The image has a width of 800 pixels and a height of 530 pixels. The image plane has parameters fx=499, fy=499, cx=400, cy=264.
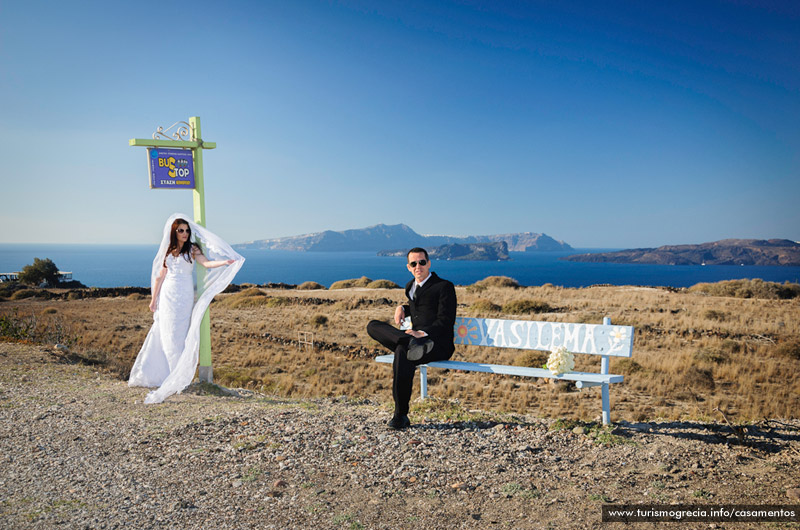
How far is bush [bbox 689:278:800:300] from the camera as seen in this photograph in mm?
25969

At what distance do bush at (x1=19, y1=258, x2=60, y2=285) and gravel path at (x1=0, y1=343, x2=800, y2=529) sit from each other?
147 feet

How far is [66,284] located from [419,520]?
50.8m

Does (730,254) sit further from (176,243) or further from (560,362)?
(176,243)

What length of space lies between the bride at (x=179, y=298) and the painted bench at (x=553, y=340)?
2.50 meters

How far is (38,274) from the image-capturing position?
42.8 m

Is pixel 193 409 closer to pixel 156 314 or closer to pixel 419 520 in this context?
pixel 156 314

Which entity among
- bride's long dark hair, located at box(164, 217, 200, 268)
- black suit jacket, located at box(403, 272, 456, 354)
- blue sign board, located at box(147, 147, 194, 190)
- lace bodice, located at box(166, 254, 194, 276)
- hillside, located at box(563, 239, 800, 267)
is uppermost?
blue sign board, located at box(147, 147, 194, 190)

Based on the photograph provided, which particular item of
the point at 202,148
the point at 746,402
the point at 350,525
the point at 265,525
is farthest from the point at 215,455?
the point at 746,402

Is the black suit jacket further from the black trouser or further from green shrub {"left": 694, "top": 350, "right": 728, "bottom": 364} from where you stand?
green shrub {"left": 694, "top": 350, "right": 728, "bottom": 364}

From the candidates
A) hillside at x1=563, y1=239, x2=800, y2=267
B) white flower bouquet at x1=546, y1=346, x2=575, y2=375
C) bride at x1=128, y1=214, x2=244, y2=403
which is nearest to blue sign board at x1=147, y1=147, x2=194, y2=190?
bride at x1=128, y1=214, x2=244, y2=403

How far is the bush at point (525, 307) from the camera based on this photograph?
2098 centimetres

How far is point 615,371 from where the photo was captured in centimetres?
1073

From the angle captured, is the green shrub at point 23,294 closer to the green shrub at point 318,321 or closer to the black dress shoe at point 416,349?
the green shrub at point 318,321

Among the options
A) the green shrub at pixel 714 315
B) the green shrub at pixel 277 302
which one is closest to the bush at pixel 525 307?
the green shrub at pixel 714 315
